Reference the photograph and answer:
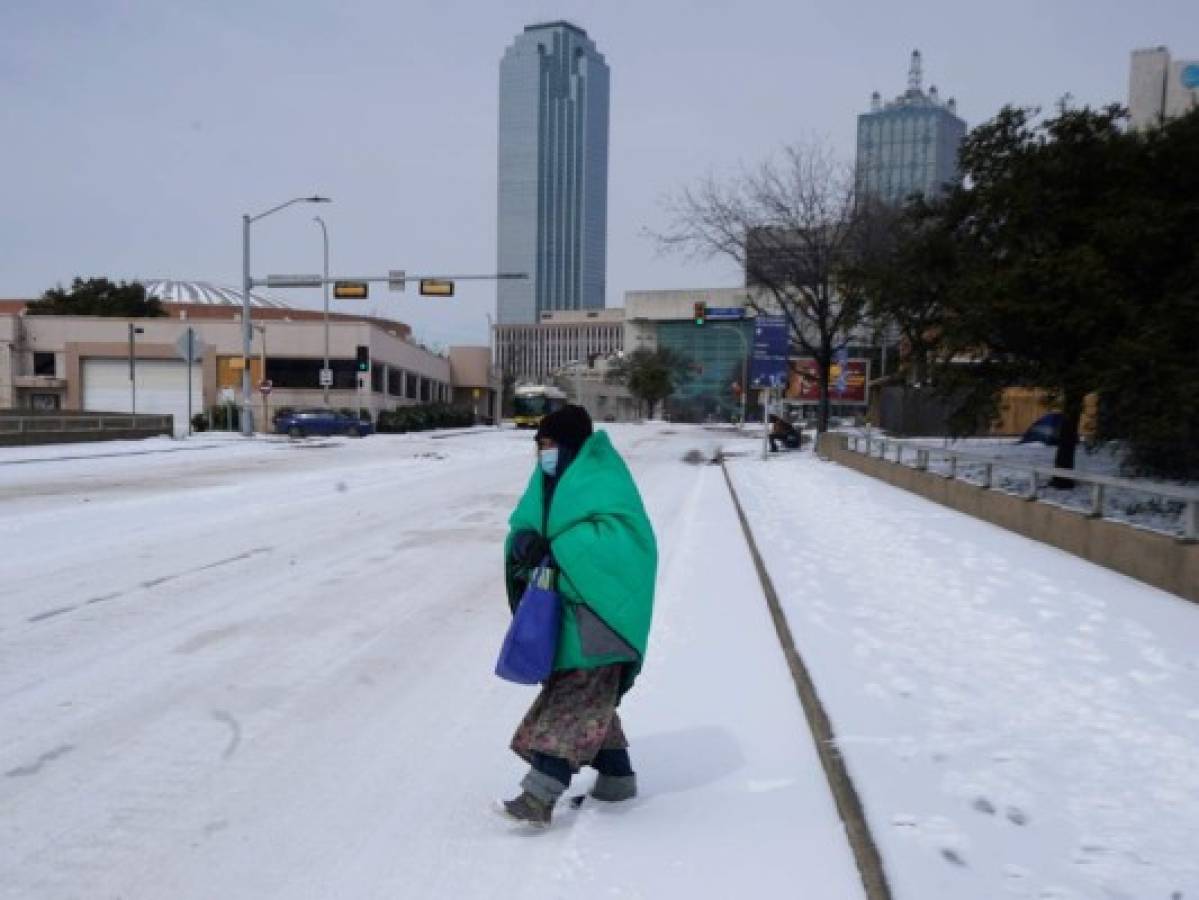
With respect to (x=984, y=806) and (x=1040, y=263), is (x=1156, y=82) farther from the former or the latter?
(x=984, y=806)

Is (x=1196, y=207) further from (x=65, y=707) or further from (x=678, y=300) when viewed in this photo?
(x=678, y=300)

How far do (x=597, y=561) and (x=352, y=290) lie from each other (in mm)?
35713

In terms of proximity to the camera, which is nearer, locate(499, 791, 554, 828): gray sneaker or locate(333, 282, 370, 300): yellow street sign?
locate(499, 791, 554, 828): gray sneaker

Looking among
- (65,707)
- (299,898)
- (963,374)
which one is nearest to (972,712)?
(299,898)

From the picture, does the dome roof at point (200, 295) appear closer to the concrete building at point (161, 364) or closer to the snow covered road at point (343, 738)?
the concrete building at point (161, 364)

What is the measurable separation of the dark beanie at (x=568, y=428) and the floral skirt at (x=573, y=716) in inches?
36.2

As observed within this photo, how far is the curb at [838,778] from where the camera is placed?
3306mm

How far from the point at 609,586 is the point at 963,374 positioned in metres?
15.6

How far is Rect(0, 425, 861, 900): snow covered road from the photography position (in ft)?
11.3

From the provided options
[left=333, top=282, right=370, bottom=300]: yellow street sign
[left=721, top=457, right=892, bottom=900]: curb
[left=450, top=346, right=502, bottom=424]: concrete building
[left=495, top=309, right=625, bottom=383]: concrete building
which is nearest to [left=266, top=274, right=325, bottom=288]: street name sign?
[left=333, top=282, right=370, bottom=300]: yellow street sign

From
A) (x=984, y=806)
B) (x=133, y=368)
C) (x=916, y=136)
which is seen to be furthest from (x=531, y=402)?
(x=984, y=806)

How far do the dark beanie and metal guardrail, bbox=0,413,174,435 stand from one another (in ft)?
98.5

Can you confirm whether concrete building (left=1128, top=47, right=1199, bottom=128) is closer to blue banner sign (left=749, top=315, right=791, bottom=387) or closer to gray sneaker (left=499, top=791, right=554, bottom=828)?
blue banner sign (left=749, top=315, right=791, bottom=387)

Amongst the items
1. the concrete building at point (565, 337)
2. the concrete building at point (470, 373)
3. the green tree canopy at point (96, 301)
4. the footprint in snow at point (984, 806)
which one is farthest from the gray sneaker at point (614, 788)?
the concrete building at point (565, 337)
